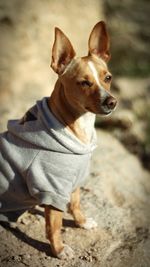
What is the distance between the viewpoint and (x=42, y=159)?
3273mm

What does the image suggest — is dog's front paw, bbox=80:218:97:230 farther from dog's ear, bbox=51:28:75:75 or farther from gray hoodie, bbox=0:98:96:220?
dog's ear, bbox=51:28:75:75

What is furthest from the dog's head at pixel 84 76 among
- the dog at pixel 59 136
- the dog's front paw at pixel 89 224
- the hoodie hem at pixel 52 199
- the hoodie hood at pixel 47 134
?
the dog's front paw at pixel 89 224

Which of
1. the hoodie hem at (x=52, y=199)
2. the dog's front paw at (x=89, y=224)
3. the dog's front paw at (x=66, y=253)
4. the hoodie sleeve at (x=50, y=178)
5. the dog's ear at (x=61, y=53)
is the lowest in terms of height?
the dog's front paw at (x=66, y=253)

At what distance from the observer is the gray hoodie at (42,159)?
10.7 feet

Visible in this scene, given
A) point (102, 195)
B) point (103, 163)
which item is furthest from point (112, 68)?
point (102, 195)

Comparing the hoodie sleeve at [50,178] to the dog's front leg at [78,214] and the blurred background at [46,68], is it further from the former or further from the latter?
the blurred background at [46,68]

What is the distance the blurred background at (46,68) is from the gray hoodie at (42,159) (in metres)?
1.58

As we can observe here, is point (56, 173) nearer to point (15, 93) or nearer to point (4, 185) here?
point (4, 185)

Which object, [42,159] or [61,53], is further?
[61,53]

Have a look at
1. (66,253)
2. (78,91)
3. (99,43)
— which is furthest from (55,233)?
(99,43)

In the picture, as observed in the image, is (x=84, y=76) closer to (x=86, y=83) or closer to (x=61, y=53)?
(x=86, y=83)

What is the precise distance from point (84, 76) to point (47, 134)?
450 mm

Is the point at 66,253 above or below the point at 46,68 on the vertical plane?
below

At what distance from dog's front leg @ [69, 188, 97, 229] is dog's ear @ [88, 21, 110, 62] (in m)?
1.06
